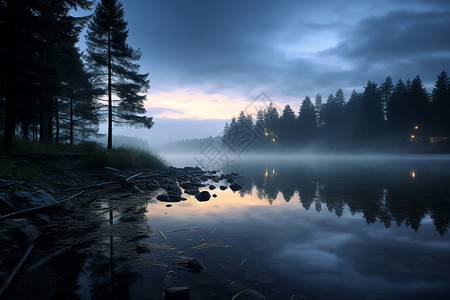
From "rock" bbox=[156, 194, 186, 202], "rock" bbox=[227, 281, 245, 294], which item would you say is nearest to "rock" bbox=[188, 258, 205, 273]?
"rock" bbox=[227, 281, 245, 294]

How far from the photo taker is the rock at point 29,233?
12.2 feet

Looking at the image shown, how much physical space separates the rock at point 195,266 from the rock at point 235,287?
22.4 inches

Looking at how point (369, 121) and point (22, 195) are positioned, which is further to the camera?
point (369, 121)

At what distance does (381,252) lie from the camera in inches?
149

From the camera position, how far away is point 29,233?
3799 millimetres

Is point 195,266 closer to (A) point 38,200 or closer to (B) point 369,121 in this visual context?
(A) point 38,200

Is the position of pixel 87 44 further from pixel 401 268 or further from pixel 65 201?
pixel 401 268

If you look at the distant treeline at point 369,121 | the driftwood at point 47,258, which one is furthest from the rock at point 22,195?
the distant treeline at point 369,121

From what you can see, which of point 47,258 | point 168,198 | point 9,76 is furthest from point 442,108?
point 9,76

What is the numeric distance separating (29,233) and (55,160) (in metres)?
7.13

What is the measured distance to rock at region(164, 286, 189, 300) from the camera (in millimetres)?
2431

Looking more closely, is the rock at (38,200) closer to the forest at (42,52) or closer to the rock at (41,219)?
the rock at (41,219)

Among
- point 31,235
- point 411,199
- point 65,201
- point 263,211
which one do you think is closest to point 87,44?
point 65,201

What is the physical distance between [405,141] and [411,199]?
56.3m
